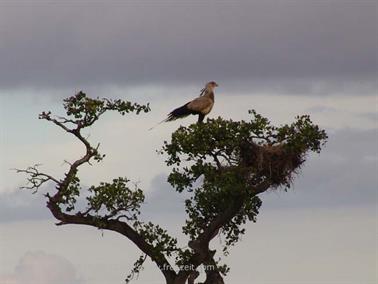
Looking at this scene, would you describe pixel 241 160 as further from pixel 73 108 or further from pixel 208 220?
pixel 73 108

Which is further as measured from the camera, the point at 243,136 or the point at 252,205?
the point at 252,205

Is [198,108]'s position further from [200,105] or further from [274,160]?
[274,160]

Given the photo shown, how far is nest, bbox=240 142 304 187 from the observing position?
42562mm

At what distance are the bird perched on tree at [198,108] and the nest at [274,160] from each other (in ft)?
9.31

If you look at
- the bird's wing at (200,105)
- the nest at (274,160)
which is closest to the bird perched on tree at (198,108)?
the bird's wing at (200,105)

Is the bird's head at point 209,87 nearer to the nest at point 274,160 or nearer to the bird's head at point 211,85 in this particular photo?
the bird's head at point 211,85

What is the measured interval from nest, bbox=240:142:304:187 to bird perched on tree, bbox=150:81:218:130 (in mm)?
2839

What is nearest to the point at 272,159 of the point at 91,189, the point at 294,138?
the point at 294,138

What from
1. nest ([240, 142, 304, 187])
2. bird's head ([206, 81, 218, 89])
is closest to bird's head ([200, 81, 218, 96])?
bird's head ([206, 81, 218, 89])

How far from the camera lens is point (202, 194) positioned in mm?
44031

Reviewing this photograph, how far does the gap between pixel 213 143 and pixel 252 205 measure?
13.5 feet

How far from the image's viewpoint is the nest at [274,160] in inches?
1676

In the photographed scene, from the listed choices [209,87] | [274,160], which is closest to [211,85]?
[209,87]

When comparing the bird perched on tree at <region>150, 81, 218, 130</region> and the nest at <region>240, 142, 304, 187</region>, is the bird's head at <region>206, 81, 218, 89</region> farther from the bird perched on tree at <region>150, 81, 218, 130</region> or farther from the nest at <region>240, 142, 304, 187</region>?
the nest at <region>240, 142, 304, 187</region>
